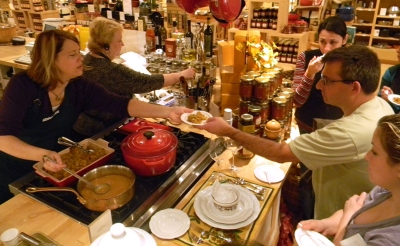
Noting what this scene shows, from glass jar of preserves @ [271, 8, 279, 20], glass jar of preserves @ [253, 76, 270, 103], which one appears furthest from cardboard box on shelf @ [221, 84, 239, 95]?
glass jar of preserves @ [271, 8, 279, 20]

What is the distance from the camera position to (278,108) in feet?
6.92

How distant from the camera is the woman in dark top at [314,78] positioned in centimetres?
231

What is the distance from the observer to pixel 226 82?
2.48 meters

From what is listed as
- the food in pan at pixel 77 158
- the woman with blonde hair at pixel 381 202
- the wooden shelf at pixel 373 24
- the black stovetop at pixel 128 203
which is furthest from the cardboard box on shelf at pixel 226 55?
the wooden shelf at pixel 373 24

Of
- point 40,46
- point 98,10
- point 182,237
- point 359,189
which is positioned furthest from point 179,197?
point 98,10

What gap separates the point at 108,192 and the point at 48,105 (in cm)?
73

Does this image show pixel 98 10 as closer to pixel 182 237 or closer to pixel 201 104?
pixel 201 104

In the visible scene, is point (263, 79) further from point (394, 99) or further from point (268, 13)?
point (268, 13)

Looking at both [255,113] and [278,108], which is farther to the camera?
[278,108]

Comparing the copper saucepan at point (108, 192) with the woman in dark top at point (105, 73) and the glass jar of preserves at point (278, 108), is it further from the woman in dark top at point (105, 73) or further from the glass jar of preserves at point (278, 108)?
the glass jar of preserves at point (278, 108)

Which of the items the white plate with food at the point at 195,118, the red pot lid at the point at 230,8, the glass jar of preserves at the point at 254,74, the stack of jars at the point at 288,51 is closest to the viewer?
the white plate with food at the point at 195,118

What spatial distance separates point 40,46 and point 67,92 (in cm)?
29

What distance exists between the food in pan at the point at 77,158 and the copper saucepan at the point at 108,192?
3.2 inches

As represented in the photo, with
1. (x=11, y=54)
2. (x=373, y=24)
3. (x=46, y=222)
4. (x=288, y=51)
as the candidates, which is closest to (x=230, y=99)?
(x=46, y=222)
